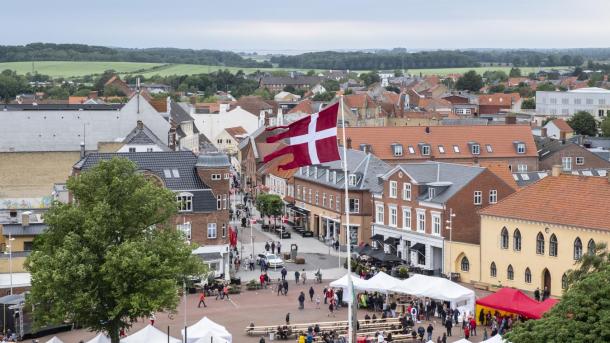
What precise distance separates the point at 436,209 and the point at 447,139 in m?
28.7

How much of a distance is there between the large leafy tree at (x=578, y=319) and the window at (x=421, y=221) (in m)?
34.6

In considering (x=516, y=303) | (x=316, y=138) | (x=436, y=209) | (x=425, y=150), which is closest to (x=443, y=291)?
(x=516, y=303)

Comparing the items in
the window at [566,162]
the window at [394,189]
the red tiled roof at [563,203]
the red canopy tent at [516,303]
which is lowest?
the red canopy tent at [516,303]

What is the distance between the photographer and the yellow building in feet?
191

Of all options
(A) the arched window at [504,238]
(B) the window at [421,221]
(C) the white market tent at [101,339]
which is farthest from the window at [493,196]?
(C) the white market tent at [101,339]

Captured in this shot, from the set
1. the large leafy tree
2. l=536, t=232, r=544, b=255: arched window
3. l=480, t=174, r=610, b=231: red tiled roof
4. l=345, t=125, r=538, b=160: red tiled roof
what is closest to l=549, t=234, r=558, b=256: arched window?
l=536, t=232, r=544, b=255: arched window

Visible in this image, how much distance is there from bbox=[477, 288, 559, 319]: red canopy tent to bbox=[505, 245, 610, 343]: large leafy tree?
13899mm

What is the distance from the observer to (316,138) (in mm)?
32938

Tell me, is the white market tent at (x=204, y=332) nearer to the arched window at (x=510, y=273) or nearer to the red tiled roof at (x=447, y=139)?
the arched window at (x=510, y=273)

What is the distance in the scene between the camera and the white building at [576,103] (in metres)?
→ 190

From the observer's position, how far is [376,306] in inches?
2260

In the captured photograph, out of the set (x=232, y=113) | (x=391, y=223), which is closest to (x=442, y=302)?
(x=391, y=223)

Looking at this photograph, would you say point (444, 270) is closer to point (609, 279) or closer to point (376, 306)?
point (376, 306)

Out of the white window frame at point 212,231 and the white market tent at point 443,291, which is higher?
the white window frame at point 212,231
